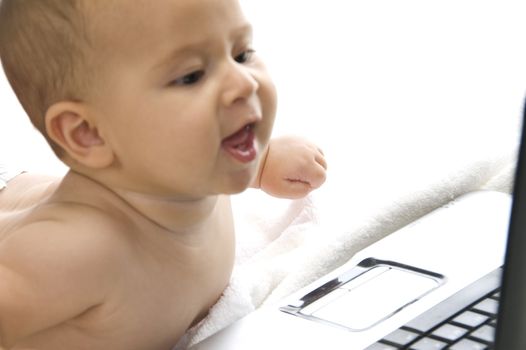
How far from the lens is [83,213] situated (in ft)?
2.09

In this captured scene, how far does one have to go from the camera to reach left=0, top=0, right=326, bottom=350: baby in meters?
0.58

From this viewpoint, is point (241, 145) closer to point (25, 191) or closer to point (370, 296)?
point (370, 296)

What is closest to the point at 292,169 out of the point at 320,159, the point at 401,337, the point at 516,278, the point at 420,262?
the point at 320,159

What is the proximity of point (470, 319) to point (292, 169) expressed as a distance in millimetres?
276

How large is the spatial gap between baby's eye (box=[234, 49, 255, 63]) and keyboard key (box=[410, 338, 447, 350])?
0.71 ft

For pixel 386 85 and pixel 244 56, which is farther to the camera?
pixel 386 85

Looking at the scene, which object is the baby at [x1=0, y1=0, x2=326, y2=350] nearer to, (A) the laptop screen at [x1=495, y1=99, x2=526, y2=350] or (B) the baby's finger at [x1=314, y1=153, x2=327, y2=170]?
(B) the baby's finger at [x1=314, y1=153, x2=327, y2=170]

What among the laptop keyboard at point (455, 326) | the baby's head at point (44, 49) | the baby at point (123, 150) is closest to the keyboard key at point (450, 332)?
the laptop keyboard at point (455, 326)

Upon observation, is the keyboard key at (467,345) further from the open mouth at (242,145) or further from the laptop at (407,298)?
the open mouth at (242,145)

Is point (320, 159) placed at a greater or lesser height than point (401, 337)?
greater

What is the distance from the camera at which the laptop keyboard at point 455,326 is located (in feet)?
1.79

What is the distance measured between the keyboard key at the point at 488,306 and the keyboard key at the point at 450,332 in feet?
0.08

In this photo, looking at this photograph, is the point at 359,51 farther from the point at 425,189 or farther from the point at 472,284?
the point at 472,284

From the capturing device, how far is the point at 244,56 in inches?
25.0
